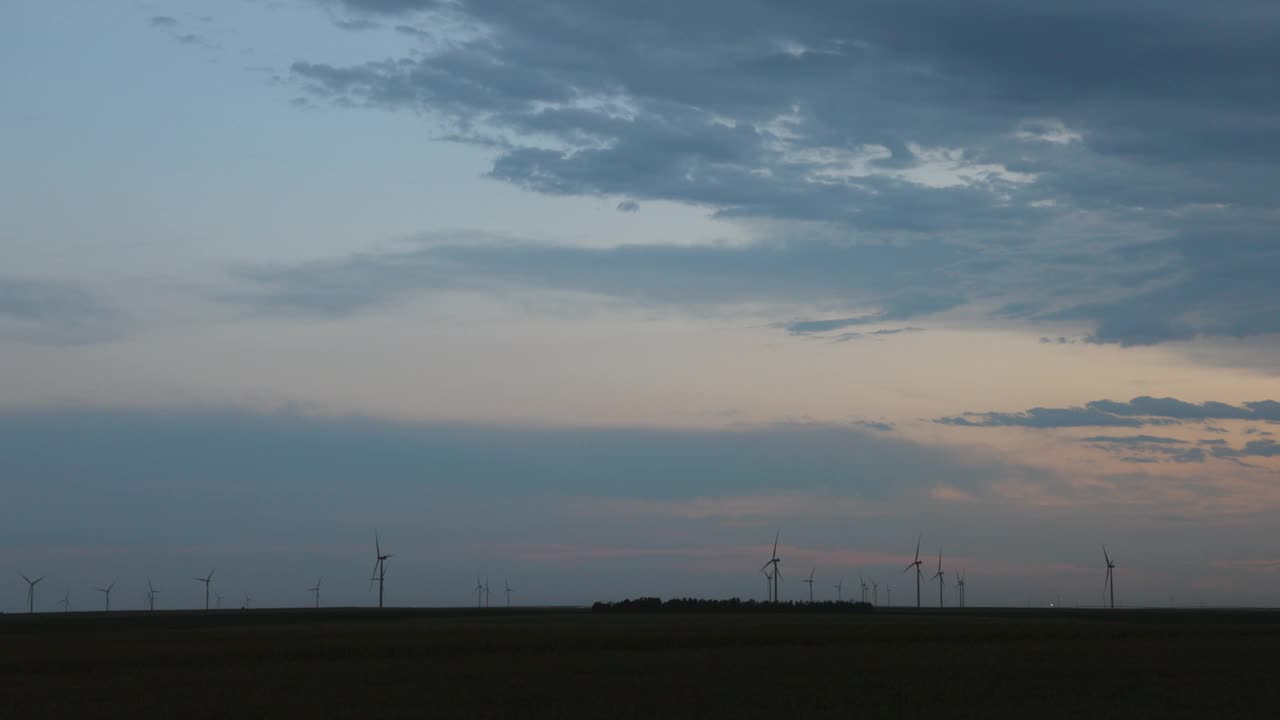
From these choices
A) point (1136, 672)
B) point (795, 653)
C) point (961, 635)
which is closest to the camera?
point (1136, 672)

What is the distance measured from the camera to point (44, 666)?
8894cm

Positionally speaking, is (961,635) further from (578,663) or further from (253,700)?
(253,700)

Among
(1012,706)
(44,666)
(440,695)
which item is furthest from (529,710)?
(44,666)

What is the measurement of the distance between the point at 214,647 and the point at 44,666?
69.6ft

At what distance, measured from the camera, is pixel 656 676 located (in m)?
74.3

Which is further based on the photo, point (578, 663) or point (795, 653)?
point (795, 653)

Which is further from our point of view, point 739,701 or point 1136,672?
point 1136,672

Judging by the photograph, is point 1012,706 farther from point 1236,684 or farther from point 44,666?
point 44,666

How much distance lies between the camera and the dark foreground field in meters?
58.2

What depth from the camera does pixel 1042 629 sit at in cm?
13812

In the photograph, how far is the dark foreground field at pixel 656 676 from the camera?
58.2 metres

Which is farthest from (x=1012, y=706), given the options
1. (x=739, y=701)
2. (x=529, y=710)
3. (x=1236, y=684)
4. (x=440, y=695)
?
(x=440, y=695)

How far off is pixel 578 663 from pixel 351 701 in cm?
2486

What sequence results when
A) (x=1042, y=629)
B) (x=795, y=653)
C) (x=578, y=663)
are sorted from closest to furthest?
(x=578, y=663)
(x=795, y=653)
(x=1042, y=629)
